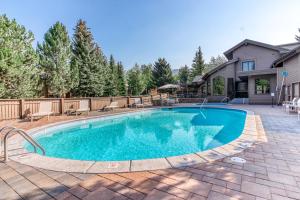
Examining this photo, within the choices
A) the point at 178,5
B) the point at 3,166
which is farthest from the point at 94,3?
the point at 3,166

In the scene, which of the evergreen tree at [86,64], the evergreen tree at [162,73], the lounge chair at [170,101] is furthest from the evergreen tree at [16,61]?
the evergreen tree at [162,73]

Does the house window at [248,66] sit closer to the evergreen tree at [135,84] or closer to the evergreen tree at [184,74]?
the evergreen tree at [135,84]

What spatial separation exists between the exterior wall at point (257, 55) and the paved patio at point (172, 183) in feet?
60.6

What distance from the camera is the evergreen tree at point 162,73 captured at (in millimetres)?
36188

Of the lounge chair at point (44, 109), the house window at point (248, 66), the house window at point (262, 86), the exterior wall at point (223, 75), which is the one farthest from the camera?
the exterior wall at point (223, 75)

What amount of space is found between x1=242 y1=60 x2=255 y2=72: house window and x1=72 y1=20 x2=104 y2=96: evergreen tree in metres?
16.4

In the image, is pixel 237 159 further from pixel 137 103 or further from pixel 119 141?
pixel 137 103

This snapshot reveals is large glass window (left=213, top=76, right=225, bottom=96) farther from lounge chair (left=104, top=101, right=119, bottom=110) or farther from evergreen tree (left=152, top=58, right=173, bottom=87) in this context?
evergreen tree (left=152, top=58, right=173, bottom=87)

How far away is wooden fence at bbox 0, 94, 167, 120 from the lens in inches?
377

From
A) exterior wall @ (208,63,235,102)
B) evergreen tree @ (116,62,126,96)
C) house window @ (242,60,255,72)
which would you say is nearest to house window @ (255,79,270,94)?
house window @ (242,60,255,72)

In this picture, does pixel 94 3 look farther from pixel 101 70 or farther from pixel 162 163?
pixel 162 163

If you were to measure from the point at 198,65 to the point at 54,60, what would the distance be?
34.0 m

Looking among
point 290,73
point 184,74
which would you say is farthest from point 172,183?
point 184,74

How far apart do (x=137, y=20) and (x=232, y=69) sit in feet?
40.8
